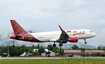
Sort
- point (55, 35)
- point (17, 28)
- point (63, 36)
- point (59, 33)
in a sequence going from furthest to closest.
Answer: point (17, 28), point (59, 33), point (55, 35), point (63, 36)

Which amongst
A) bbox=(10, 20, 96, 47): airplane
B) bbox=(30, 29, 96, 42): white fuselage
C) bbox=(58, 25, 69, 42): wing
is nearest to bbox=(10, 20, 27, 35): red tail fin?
bbox=(10, 20, 96, 47): airplane

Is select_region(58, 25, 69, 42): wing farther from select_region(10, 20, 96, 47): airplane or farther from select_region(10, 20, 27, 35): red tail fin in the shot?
select_region(10, 20, 27, 35): red tail fin

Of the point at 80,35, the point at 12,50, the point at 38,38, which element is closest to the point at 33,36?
the point at 38,38

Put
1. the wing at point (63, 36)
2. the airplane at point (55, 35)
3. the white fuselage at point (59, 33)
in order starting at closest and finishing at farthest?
1. the wing at point (63, 36)
2. the airplane at point (55, 35)
3. the white fuselage at point (59, 33)

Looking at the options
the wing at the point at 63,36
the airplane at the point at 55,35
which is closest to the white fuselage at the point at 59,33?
the airplane at the point at 55,35

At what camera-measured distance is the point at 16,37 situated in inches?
3098

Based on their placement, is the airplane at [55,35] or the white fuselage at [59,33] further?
the white fuselage at [59,33]

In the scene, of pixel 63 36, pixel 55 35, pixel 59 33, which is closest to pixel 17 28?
pixel 55 35

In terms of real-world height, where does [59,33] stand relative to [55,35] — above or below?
above

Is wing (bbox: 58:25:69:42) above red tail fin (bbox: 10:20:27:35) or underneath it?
underneath

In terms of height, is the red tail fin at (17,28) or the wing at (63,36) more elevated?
the red tail fin at (17,28)

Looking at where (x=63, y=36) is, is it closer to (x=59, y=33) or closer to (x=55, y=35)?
(x=59, y=33)

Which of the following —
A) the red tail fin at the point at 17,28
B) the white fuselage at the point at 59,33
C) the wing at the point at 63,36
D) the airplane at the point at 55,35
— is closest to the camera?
the wing at the point at 63,36

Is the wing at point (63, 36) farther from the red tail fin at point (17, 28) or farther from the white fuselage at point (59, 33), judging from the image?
the red tail fin at point (17, 28)
